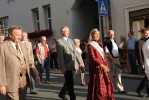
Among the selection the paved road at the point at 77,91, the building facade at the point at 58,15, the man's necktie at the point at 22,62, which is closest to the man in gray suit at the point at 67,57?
the paved road at the point at 77,91

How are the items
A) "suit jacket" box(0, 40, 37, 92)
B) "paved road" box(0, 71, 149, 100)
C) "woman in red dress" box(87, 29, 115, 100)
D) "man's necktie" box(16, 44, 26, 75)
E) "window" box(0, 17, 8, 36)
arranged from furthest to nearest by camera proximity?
1. "window" box(0, 17, 8, 36)
2. "paved road" box(0, 71, 149, 100)
3. "woman in red dress" box(87, 29, 115, 100)
4. "man's necktie" box(16, 44, 26, 75)
5. "suit jacket" box(0, 40, 37, 92)

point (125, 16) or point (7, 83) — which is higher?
point (125, 16)

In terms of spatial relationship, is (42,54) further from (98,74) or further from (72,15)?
(72,15)

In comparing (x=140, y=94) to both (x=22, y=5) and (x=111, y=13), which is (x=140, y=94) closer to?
(x=111, y=13)

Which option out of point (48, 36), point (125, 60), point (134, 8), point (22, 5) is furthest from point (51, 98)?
point (22, 5)

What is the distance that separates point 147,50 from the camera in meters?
7.73

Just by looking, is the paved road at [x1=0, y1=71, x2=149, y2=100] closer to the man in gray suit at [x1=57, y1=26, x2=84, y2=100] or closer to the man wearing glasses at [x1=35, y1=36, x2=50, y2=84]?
the man wearing glasses at [x1=35, y1=36, x2=50, y2=84]

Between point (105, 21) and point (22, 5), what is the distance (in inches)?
373

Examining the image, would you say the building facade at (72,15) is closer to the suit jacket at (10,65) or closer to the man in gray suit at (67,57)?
the man in gray suit at (67,57)

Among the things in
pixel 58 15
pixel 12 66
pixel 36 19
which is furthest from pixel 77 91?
pixel 36 19

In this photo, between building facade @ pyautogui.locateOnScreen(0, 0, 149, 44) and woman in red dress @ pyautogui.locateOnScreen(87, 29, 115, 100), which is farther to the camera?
building facade @ pyautogui.locateOnScreen(0, 0, 149, 44)

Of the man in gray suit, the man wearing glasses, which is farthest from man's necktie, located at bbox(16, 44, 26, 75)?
the man wearing glasses

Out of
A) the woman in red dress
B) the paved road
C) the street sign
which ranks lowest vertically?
the paved road

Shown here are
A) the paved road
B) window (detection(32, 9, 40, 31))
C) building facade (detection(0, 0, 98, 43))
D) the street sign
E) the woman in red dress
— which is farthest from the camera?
window (detection(32, 9, 40, 31))
